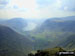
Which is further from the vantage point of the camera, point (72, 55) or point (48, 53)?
point (48, 53)

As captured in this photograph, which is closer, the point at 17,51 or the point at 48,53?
the point at 48,53

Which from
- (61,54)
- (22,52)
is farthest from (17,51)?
(61,54)

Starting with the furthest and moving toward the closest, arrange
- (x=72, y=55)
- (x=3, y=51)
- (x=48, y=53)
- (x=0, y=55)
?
(x=3, y=51), (x=0, y=55), (x=48, y=53), (x=72, y=55)

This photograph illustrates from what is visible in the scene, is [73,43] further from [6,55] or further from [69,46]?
[6,55]

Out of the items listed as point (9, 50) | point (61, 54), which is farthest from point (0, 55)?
point (61, 54)

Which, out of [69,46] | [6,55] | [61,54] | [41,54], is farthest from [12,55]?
[61,54]

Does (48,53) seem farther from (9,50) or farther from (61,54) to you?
(9,50)

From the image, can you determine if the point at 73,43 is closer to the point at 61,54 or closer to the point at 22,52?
the point at 22,52

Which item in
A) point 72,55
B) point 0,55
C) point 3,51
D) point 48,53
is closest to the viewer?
point 72,55
